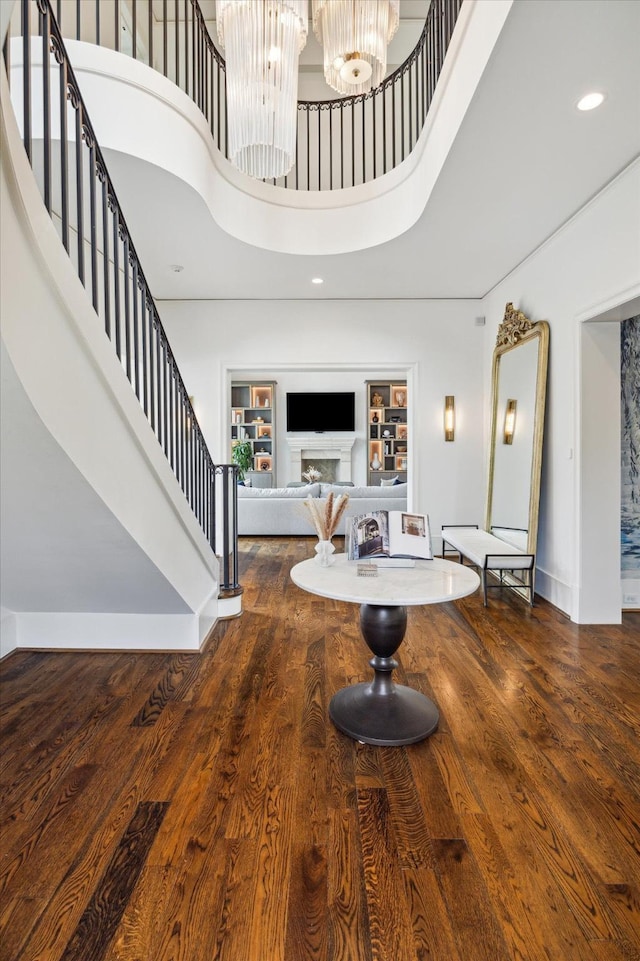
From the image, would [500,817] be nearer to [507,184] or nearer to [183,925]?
[183,925]

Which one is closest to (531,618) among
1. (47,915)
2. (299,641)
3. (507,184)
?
(299,641)

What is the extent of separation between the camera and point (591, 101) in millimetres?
2461

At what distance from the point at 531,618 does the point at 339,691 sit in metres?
2.02

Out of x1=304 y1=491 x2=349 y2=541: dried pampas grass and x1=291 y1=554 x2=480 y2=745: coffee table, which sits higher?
x1=304 y1=491 x2=349 y2=541: dried pampas grass

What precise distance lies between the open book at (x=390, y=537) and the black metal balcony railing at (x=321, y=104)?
10.6ft

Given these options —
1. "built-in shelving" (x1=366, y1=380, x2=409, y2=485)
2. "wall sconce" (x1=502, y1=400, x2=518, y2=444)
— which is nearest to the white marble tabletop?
"wall sconce" (x1=502, y1=400, x2=518, y2=444)

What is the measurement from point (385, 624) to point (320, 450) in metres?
8.63

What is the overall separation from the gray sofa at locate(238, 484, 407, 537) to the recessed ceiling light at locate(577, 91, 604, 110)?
529cm

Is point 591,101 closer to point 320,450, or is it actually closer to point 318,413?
point 318,413

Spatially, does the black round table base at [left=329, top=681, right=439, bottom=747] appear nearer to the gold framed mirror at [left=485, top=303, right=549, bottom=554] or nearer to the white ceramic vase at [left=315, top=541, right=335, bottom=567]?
the white ceramic vase at [left=315, top=541, right=335, bottom=567]

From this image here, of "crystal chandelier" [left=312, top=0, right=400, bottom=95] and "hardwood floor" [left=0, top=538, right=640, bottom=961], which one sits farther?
"crystal chandelier" [left=312, top=0, right=400, bottom=95]

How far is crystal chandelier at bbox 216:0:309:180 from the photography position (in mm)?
2150

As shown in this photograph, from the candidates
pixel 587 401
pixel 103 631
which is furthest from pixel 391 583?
pixel 587 401

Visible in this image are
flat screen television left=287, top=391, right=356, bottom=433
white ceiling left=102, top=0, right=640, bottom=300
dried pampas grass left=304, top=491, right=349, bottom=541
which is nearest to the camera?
white ceiling left=102, top=0, right=640, bottom=300
